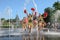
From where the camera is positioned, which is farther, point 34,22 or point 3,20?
point 3,20

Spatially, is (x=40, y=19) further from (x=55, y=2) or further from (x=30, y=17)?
(x=55, y=2)

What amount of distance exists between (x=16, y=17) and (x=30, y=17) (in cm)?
700

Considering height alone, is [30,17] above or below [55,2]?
below

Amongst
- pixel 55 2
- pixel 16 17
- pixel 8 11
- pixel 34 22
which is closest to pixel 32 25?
pixel 34 22

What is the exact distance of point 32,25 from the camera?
7.63 feet

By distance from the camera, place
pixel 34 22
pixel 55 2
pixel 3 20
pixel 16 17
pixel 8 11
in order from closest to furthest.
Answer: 1. pixel 34 22
2. pixel 8 11
3. pixel 16 17
4. pixel 3 20
5. pixel 55 2

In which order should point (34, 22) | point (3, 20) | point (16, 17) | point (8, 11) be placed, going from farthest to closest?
point (3, 20), point (16, 17), point (8, 11), point (34, 22)

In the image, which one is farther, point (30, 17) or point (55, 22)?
point (55, 22)

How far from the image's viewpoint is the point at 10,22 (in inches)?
377

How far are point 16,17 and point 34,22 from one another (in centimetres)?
709

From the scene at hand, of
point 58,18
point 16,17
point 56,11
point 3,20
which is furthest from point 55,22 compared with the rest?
point 3,20

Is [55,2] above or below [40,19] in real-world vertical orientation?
above

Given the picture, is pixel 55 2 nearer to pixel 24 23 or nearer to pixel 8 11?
pixel 8 11

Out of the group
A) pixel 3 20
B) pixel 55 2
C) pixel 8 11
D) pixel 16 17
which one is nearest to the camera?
pixel 8 11
